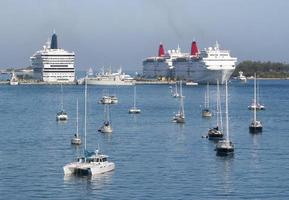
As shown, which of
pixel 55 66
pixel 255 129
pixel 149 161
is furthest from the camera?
pixel 55 66

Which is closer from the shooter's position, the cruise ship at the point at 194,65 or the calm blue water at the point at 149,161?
the calm blue water at the point at 149,161

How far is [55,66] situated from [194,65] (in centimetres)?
2530

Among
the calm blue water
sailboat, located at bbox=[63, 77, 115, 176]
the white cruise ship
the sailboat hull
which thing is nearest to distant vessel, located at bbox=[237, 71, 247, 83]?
the white cruise ship

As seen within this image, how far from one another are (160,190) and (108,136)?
19.5 meters

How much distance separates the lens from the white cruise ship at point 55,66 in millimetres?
157250

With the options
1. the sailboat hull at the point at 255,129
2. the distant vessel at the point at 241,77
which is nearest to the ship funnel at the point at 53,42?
the distant vessel at the point at 241,77

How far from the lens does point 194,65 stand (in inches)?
6171

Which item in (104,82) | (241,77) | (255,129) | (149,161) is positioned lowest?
(149,161)

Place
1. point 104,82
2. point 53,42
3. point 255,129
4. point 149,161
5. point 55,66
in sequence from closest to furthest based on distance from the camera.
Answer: point 149,161 < point 255,129 < point 104,82 < point 55,66 < point 53,42

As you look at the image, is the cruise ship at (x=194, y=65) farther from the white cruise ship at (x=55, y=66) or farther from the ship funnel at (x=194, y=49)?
the white cruise ship at (x=55, y=66)

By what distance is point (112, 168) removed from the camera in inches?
1359

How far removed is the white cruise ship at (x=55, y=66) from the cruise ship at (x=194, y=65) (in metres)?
21.1

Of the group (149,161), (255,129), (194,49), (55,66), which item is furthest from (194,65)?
(149,161)

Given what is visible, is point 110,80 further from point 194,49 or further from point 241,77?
point 241,77
